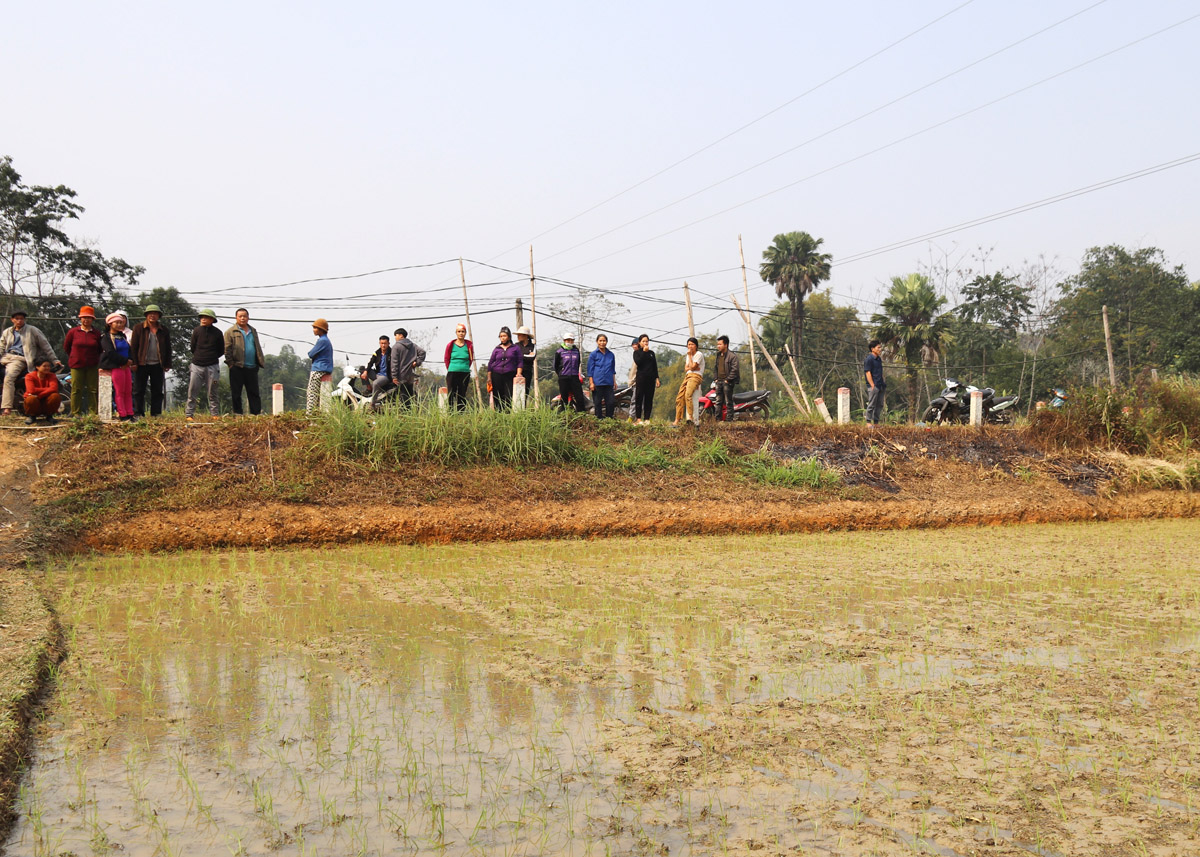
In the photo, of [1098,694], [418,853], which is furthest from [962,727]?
[418,853]

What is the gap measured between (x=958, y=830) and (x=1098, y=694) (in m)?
1.83

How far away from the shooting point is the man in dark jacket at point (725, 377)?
14.2 metres

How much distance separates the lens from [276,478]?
34.3ft

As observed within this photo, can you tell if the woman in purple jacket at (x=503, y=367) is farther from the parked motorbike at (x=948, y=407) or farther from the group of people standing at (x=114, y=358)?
the parked motorbike at (x=948, y=407)

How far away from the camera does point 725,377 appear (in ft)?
47.6

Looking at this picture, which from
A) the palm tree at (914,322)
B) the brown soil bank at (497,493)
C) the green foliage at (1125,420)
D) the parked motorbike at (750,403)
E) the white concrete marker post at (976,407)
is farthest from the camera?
the palm tree at (914,322)

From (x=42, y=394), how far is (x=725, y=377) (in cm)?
929

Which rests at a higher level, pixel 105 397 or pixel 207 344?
pixel 207 344

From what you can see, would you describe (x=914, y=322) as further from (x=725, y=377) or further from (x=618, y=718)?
(x=618, y=718)

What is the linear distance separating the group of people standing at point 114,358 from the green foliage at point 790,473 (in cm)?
666

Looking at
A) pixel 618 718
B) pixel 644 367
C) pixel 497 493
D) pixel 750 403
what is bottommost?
pixel 618 718

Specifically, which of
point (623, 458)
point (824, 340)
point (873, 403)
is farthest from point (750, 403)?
point (824, 340)

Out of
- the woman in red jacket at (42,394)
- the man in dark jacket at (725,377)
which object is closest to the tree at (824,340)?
the man in dark jacket at (725,377)

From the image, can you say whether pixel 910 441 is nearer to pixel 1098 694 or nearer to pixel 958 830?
pixel 1098 694
